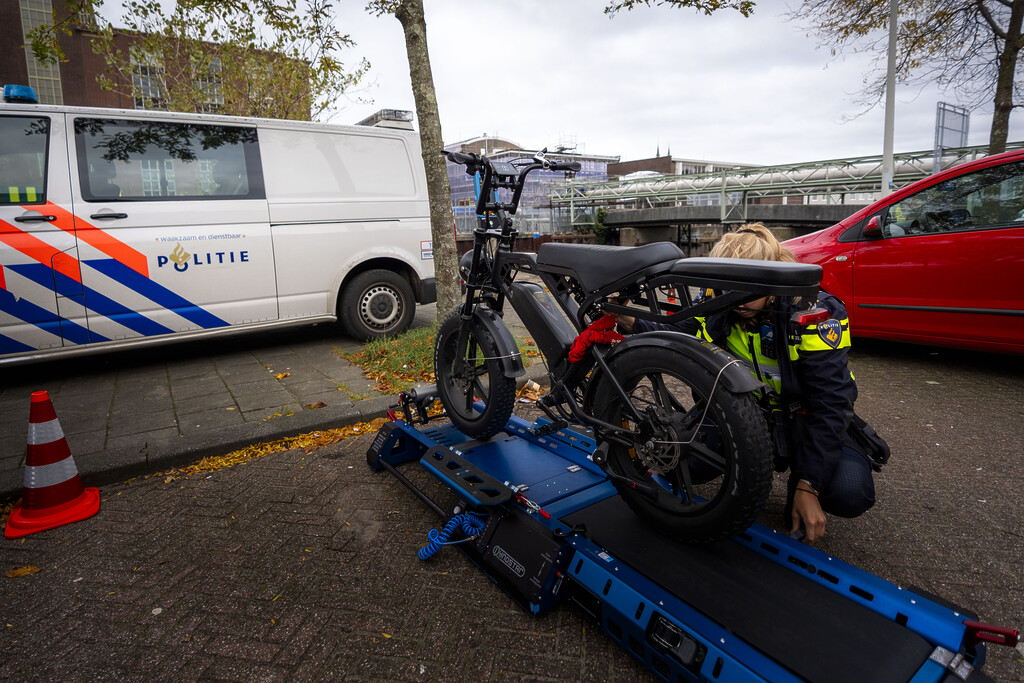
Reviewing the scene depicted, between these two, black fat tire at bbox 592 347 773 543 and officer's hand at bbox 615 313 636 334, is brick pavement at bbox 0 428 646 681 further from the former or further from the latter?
officer's hand at bbox 615 313 636 334

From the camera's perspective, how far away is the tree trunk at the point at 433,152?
5352 millimetres

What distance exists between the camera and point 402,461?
3.54 metres

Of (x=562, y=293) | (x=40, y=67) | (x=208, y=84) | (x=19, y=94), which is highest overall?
(x=40, y=67)

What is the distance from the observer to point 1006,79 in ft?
32.2

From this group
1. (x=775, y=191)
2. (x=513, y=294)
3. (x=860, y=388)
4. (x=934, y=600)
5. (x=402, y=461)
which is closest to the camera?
(x=934, y=600)

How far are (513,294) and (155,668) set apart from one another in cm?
204

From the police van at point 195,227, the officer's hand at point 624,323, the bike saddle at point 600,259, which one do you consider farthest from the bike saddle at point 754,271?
the police van at point 195,227

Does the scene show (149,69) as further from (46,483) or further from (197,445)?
(46,483)

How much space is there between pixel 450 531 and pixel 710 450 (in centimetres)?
116

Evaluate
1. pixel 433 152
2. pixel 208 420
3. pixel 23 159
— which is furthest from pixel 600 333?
pixel 23 159

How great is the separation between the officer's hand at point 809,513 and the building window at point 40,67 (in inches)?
1084

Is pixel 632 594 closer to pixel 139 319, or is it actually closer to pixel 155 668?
pixel 155 668

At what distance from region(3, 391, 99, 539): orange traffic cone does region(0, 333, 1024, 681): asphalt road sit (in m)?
0.09

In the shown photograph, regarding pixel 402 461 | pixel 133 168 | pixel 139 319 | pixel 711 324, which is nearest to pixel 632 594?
pixel 711 324
